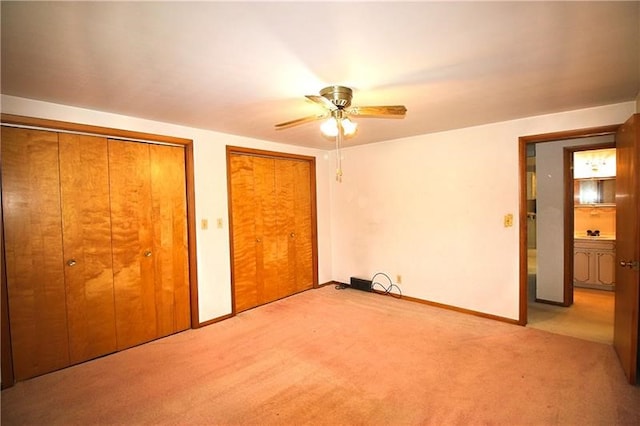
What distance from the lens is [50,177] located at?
2.50 meters

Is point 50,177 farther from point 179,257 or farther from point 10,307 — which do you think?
point 179,257

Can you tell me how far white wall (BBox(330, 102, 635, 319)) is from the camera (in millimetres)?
3342

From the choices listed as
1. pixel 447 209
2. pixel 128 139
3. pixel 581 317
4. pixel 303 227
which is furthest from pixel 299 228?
pixel 581 317

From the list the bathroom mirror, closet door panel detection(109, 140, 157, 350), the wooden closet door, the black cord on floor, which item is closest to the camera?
the wooden closet door

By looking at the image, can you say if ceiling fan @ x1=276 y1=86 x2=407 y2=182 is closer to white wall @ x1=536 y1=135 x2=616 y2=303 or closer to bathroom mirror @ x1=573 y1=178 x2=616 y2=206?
white wall @ x1=536 y1=135 x2=616 y2=303

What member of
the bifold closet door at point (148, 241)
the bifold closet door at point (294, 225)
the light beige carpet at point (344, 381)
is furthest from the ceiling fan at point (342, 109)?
the bifold closet door at point (294, 225)

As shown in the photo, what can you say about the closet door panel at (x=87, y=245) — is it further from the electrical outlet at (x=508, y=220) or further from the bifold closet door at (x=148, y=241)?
the electrical outlet at (x=508, y=220)

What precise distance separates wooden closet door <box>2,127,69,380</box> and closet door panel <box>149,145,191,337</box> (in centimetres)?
76

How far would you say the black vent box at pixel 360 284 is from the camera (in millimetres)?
4586

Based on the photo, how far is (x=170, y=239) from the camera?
323 cm

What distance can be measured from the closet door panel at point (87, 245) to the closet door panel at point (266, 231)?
5.58 ft

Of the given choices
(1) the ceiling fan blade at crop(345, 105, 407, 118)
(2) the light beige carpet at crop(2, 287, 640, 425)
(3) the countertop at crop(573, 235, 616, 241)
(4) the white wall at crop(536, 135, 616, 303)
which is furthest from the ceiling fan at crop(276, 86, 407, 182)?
(3) the countertop at crop(573, 235, 616, 241)

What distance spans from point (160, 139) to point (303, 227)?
92.1 inches

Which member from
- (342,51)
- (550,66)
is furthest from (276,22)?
(550,66)
